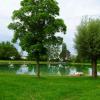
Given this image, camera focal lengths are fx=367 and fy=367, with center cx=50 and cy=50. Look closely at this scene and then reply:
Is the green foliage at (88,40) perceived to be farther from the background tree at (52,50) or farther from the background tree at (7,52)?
the background tree at (7,52)

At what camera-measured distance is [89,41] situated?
41.8 metres

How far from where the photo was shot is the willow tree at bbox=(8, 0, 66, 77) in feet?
126

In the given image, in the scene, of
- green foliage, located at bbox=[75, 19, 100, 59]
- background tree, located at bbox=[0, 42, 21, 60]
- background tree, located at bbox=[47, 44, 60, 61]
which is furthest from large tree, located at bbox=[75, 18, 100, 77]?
background tree, located at bbox=[0, 42, 21, 60]

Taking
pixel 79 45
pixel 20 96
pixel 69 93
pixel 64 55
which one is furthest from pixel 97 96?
pixel 64 55

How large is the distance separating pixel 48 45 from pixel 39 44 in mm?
1280

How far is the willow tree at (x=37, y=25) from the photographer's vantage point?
38438mm

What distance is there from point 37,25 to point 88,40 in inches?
256

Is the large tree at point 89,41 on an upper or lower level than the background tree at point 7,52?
lower

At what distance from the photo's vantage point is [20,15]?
127 feet

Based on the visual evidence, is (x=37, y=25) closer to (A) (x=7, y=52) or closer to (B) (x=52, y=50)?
(B) (x=52, y=50)

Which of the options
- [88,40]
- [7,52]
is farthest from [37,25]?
[7,52]

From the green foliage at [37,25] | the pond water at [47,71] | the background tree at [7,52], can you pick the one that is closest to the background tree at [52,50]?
the green foliage at [37,25]

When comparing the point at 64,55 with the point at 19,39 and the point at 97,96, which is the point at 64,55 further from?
the point at 97,96

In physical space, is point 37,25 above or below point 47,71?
above
